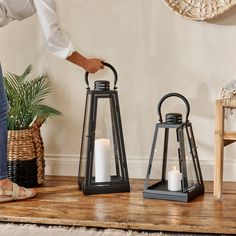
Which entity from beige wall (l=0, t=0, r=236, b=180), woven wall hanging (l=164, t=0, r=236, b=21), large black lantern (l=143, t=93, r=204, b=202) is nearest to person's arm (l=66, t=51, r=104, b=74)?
beige wall (l=0, t=0, r=236, b=180)

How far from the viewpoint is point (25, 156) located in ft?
8.72

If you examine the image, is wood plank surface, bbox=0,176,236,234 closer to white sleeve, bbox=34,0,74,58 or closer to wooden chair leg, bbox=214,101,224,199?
wooden chair leg, bbox=214,101,224,199

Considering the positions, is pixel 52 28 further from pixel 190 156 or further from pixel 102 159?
pixel 190 156

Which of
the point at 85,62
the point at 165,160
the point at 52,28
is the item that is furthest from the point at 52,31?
the point at 165,160

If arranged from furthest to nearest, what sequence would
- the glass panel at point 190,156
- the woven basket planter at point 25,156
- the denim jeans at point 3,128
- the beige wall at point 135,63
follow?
the beige wall at point 135,63
the woven basket planter at point 25,156
the glass panel at point 190,156
the denim jeans at point 3,128

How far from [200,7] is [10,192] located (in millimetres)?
1327

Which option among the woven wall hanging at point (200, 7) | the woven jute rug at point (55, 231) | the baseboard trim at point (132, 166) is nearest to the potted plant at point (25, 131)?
the baseboard trim at point (132, 166)

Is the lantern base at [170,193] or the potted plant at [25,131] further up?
the potted plant at [25,131]

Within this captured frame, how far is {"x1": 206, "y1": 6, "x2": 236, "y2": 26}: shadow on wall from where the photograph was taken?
271cm

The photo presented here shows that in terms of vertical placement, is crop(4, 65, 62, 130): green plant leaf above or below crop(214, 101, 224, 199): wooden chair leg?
above

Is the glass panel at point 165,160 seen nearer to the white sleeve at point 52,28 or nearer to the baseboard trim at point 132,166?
the baseboard trim at point 132,166

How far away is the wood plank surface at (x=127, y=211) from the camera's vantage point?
204 cm

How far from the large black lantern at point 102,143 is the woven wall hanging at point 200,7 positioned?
0.55 m

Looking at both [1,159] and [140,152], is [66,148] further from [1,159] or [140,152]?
[1,159]
